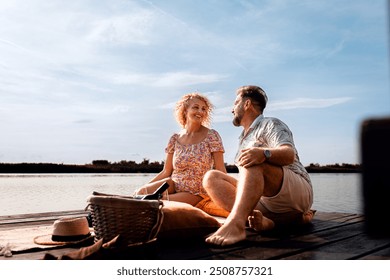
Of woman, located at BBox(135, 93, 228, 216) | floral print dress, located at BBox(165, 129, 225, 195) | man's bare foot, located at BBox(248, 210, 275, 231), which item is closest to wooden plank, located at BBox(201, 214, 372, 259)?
man's bare foot, located at BBox(248, 210, 275, 231)

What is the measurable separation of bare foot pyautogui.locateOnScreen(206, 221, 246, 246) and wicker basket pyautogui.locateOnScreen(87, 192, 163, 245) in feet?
1.15

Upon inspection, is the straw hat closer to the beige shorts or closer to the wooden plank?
the wooden plank

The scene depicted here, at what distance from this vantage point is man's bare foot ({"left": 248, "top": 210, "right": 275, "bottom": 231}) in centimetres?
306

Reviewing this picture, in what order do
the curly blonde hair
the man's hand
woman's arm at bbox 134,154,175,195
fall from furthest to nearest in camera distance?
the curly blonde hair
woman's arm at bbox 134,154,175,195
the man's hand

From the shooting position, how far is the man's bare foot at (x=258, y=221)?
120 inches

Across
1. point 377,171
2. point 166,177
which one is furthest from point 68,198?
point 377,171

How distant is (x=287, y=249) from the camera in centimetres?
254

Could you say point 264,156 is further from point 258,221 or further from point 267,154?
point 258,221

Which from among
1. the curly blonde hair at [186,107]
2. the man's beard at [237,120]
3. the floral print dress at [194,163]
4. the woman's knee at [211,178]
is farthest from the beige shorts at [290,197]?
the curly blonde hair at [186,107]

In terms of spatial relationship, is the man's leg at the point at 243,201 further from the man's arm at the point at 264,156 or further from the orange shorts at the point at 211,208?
the orange shorts at the point at 211,208

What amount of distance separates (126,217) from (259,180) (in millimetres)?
882

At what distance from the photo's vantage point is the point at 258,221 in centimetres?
307

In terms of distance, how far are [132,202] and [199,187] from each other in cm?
188
